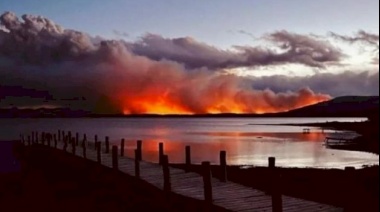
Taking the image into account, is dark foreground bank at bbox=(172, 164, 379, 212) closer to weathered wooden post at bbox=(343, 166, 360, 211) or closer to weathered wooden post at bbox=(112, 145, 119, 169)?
weathered wooden post at bbox=(343, 166, 360, 211)

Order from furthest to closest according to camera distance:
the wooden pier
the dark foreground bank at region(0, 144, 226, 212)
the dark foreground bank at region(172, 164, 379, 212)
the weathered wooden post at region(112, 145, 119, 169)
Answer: the weathered wooden post at region(112, 145, 119, 169) → the dark foreground bank at region(0, 144, 226, 212) → the wooden pier → the dark foreground bank at region(172, 164, 379, 212)

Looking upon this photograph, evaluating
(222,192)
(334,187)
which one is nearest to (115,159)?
(222,192)

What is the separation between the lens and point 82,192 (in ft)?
75.6

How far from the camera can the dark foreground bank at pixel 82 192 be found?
54.7 feet

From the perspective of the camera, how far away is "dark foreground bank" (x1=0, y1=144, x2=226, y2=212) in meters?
16.7

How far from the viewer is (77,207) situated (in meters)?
19.9

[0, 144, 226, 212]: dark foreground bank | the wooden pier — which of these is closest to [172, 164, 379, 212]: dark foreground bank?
the wooden pier

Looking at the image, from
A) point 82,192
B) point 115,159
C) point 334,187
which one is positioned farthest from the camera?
point 334,187

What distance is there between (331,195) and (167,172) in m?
8.97

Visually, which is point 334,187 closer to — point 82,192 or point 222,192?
point 222,192

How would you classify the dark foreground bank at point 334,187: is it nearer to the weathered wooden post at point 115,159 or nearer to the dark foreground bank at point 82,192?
the dark foreground bank at point 82,192

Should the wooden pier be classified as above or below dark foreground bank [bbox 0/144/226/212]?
above

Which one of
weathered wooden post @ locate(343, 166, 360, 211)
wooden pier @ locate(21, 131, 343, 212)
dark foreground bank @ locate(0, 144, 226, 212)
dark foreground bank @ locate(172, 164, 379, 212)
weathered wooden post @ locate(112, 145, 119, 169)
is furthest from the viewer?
weathered wooden post @ locate(112, 145, 119, 169)

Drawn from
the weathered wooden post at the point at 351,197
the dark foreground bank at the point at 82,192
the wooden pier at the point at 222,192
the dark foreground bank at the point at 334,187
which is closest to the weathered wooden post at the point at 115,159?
the dark foreground bank at the point at 82,192
